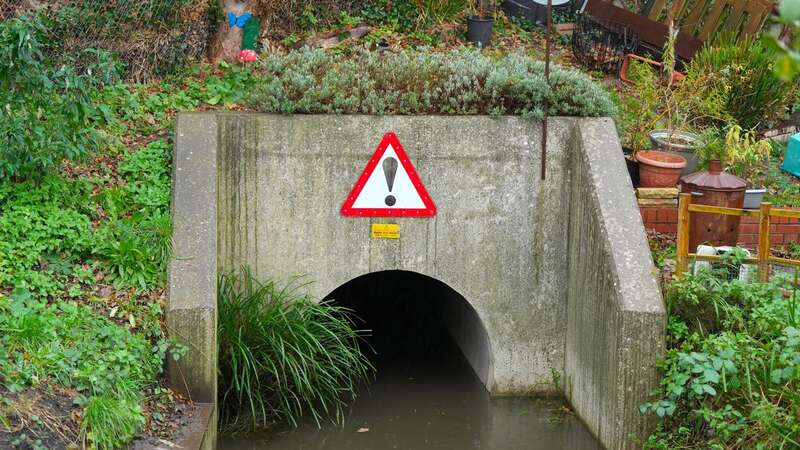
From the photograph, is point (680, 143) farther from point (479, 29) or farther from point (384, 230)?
point (384, 230)

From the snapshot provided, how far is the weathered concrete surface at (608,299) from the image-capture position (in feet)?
21.0

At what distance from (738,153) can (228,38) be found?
5096mm

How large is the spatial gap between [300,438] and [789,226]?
14.6 ft

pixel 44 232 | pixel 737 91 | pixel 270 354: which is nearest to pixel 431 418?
pixel 270 354

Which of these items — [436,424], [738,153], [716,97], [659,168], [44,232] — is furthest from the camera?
[716,97]

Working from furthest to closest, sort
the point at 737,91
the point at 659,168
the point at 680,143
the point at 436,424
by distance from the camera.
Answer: the point at 737,91, the point at 680,143, the point at 659,168, the point at 436,424

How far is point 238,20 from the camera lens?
9852mm

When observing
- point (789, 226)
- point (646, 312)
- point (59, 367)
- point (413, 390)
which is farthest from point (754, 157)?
point (59, 367)

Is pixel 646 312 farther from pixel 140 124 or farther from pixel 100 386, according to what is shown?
pixel 140 124

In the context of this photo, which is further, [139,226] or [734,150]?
[734,150]

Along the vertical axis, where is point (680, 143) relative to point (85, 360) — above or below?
above

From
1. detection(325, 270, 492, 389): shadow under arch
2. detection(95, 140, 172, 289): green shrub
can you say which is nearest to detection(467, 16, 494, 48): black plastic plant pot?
detection(325, 270, 492, 389): shadow under arch

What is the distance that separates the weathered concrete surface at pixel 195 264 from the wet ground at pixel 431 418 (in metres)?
0.73

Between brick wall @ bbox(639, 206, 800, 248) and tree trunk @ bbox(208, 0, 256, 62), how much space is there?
445cm
